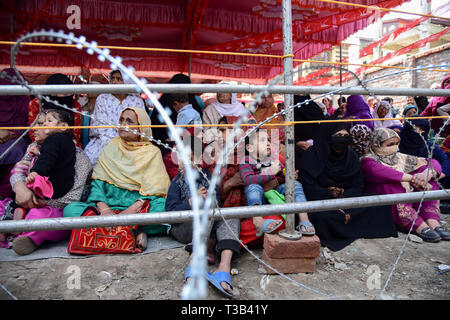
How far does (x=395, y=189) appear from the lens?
2.47 metres

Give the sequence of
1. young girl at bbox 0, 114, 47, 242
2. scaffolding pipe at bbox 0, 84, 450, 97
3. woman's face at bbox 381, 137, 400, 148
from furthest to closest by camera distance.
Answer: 1. woman's face at bbox 381, 137, 400, 148
2. young girl at bbox 0, 114, 47, 242
3. scaffolding pipe at bbox 0, 84, 450, 97

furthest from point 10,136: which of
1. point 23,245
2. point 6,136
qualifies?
point 23,245

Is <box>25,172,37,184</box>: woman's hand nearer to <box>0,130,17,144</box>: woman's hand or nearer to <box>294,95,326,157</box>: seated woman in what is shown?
<box>0,130,17,144</box>: woman's hand

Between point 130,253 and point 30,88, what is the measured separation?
1.21 meters

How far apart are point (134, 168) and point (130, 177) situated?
0.08m

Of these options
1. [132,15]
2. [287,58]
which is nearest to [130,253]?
[287,58]

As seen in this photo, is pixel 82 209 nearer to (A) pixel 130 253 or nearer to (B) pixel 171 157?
(A) pixel 130 253

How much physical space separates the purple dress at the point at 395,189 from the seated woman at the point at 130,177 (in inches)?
75.0

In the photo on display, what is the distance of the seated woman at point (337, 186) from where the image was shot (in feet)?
7.23

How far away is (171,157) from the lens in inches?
101

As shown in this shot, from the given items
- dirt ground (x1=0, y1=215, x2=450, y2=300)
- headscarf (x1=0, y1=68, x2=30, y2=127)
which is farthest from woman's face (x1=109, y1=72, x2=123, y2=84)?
dirt ground (x1=0, y1=215, x2=450, y2=300)

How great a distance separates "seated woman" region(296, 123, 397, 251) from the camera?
2.20 m

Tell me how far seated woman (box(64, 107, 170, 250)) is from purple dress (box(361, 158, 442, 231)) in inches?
75.0

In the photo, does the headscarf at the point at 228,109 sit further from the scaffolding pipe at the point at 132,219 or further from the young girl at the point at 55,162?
the scaffolding pipe at the point at 132,219
